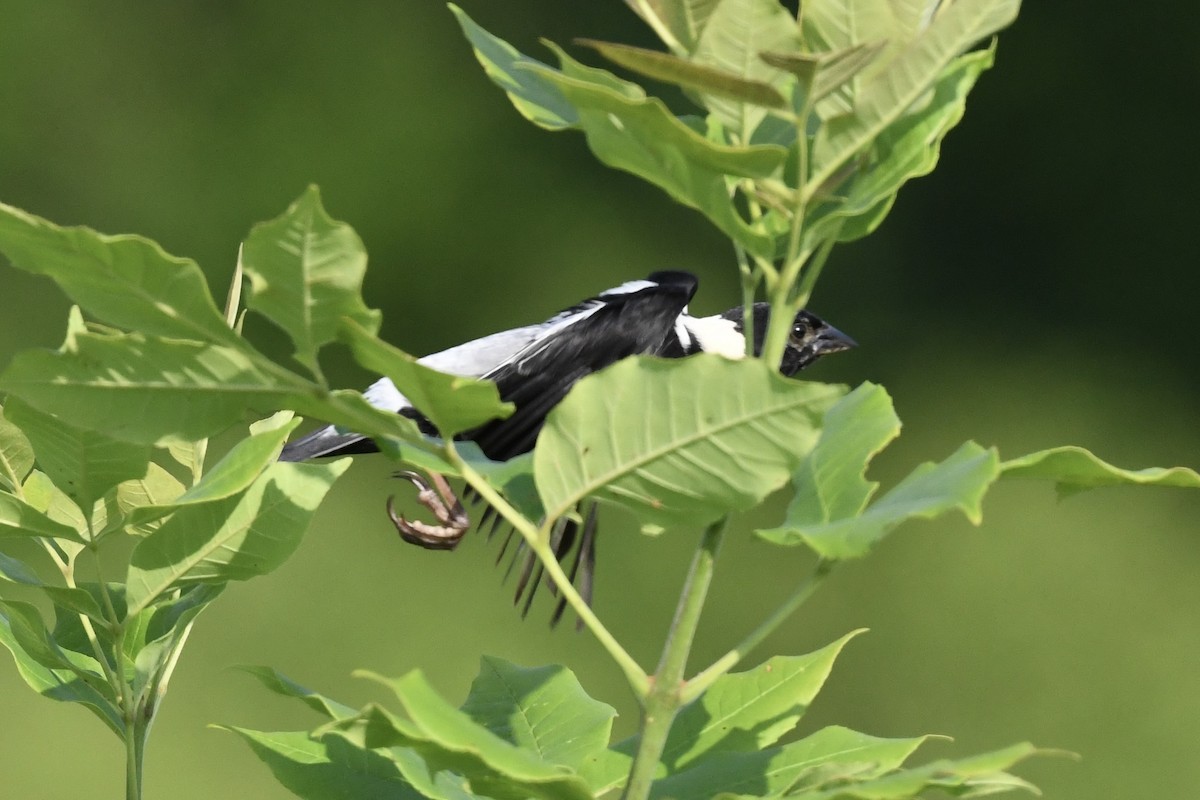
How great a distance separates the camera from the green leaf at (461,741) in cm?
30

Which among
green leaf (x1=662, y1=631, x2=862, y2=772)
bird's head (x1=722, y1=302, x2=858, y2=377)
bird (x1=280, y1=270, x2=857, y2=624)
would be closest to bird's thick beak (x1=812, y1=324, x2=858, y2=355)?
bird's head (x1=722, y1=302, x2=858, y2=377)

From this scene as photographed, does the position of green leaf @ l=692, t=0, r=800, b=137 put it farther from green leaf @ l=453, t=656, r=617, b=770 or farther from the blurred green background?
the blurred green background

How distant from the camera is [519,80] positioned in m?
0.43

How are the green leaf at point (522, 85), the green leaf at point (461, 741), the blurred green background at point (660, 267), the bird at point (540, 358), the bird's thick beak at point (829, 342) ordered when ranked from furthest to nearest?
the blurred green background at point (660, 267) < the bird's thick beak at point (829, 342) < the bird at point (540, 358) < the green leaf at point (522, 85) < the green leaf at point (461, 741)

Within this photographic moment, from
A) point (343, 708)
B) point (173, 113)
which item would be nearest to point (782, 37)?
point (343, 708)

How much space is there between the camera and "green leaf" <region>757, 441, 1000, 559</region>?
1.03 feet

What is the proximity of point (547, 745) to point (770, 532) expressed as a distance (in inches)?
5.8

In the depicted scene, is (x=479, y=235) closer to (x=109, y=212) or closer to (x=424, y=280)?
(x=424, y=280)

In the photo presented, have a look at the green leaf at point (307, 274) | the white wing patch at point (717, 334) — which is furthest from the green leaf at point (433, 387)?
the white wing patch at point (717, 334)

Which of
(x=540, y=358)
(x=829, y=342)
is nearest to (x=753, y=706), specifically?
(x=540, y=358)

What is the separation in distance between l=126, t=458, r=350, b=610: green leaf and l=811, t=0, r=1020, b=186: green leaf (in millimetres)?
177

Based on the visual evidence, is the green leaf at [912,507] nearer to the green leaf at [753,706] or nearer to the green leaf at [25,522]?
the green leaf at [753,706]

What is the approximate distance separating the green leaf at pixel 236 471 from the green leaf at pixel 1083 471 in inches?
7.5

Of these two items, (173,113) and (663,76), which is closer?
(663,76)
